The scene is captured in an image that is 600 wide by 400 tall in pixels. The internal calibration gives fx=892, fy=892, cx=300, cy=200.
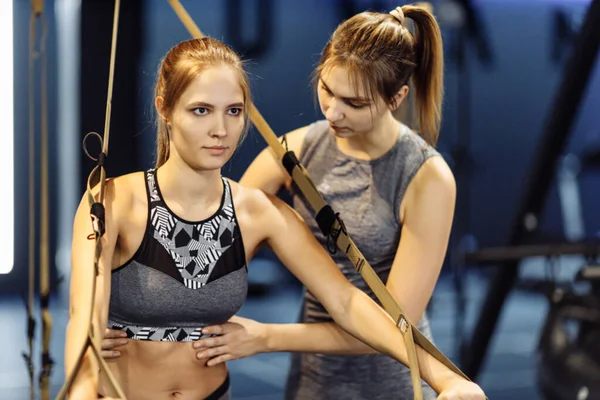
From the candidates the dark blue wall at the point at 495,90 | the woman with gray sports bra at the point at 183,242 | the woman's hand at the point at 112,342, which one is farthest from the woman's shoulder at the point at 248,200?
the dark blue wall at the point at 495,90

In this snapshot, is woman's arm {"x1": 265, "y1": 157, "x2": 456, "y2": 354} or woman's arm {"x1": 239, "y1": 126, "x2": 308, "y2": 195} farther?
woman's arm {"x1": 239, "y1": 126, "x2": 308, "y2": 195}

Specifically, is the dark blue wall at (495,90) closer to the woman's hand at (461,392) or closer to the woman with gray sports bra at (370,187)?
the woman with gray sports bra at (370,187)

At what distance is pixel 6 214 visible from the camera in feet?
16.6

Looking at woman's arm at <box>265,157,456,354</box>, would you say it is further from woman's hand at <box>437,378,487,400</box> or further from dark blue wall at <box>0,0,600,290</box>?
dark blue wall at <box>0,0,600,290</box>

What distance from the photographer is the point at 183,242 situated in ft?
4.18

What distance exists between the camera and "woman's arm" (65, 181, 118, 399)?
3.67 ft

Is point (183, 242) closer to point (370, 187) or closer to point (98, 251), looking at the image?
point (98, 251)

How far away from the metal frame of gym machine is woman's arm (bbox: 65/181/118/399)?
1513 mm

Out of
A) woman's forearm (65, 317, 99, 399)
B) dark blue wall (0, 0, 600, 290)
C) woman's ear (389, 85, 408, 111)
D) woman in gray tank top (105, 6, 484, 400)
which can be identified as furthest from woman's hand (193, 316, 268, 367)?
dark blue wall (0, 0, 600, 290)

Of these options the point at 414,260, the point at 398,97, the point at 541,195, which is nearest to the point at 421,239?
the point at 414,260

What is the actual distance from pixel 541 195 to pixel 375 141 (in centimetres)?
118

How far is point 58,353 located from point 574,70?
10.0 feet

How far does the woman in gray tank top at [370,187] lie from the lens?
1.43 m

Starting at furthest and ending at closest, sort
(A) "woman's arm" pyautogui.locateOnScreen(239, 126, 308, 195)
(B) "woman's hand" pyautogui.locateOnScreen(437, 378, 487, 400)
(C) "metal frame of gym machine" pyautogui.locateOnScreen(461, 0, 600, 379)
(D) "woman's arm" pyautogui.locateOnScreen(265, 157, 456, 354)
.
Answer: (C) "metal frame of gym machine" pyautogui.locateOnScreen(461, 0, 600, 379)
(A) "woman's arm" pyautogui.locateOnScreen(239, 126, 308, 195)
(D) "woman's arm" pyautogui.locateOnScreen(265, 157, 456, 354)
(B) "woman's hand" pyautogui.locateOnScreen(437, 378, 487, 400)
